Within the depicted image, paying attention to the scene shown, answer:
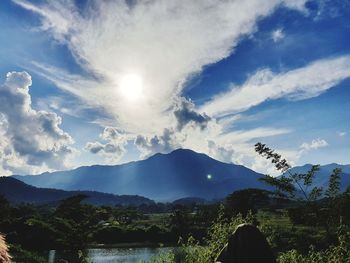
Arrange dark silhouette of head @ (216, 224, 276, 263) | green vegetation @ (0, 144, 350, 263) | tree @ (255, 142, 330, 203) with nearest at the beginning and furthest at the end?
dark silhouette of head @ (216, 224, 276, 263) < green vegetation @ (0, 144, 350, 263) < tree @ (255, 142, 330, 203)

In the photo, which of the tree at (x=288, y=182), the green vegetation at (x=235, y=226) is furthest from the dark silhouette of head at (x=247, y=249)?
the tree at (x=288, y=182)

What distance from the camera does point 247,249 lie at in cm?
603

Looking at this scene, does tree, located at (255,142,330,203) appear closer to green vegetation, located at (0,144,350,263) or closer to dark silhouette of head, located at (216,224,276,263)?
green vegetation, located at (0,144,350,263)

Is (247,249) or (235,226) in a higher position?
(235,226)

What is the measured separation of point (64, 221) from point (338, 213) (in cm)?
2642

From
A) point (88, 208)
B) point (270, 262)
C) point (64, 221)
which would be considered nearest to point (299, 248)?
point (270, 262)

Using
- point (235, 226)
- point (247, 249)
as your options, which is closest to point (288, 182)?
point (235, 226)

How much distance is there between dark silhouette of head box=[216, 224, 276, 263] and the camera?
19.7 ft

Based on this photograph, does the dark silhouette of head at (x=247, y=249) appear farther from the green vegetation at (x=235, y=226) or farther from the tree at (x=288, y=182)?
the tree at (x=288, y=182)

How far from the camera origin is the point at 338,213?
2103 cm

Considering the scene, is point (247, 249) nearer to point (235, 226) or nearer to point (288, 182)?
point (235, 226)

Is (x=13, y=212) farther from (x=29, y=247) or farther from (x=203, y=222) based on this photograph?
(x=203, y=222)

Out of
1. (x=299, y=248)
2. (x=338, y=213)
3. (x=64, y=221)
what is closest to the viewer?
(x=338, y=213)

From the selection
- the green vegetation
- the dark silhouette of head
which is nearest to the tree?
the green vegetation
